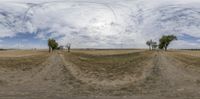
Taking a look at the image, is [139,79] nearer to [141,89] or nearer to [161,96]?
[141,89]

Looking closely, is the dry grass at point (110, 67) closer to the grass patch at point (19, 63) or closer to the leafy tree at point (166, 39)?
the grass patch at point (19, 63)

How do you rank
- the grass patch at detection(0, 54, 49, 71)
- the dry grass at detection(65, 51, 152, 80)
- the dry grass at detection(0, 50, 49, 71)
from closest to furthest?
the dry grass at detection(65, 51, 152, 80)
the grass patch at detection(0, 54, 49, 71)
the dry grass at detection(0, 50, 49, 71)

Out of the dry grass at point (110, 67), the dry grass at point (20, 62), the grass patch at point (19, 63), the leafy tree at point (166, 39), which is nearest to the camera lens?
the dry grass at point (110, 67)

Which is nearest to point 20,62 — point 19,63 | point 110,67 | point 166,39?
point 19,63

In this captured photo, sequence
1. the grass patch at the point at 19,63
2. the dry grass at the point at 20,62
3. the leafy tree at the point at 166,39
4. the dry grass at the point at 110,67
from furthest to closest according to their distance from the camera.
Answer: the leafy tree at the point at 166,39 < the dry grass at the point at 20,62 < the grass patch at the point at 19,63 < the dry grass at the point at 110,67

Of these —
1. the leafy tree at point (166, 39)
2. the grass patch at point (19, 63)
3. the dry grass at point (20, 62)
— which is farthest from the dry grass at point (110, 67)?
the leafy tree at point (166, 39)

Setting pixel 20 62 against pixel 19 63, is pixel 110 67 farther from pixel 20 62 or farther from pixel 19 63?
pixel 20 62

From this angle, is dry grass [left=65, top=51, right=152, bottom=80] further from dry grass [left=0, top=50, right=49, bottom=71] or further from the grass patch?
dry grass [left=0, top=50, right=49, bottom=71]

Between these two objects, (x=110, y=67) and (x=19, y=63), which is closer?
(x=110, y=67)

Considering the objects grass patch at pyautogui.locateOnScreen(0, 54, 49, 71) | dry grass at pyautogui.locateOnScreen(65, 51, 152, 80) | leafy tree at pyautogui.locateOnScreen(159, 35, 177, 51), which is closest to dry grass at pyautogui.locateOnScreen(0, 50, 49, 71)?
grass patch at pyautogui.locateOnScreen(0, 54, 49, 71)

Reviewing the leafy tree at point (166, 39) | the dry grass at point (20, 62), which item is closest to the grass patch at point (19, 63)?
the dry grass at point (20, 62)

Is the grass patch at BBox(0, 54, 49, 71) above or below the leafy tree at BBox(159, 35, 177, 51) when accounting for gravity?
below

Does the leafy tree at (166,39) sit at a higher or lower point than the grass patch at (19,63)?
higher

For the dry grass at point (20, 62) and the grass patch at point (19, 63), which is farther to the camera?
the dry grass at point (20, 62)
